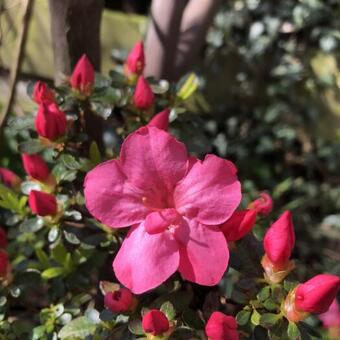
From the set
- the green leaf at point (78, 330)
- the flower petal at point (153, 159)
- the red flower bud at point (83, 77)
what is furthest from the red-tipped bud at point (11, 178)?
the flower petal at point (153, 159)

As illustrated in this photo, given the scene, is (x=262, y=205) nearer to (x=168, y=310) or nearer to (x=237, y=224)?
(x=237, y=224)

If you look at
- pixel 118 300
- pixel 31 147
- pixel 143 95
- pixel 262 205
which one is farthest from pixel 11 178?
pixel 262 205

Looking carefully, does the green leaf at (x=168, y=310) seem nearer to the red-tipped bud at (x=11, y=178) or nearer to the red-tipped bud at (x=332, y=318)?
the red-tipped bud at (x=11, y=178)

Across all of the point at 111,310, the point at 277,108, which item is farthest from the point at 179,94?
the point at 277,108

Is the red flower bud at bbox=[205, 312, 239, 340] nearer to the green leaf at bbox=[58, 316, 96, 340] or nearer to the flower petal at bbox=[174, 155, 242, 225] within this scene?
the flower petal at bbox=[174, 155, 242, 225]

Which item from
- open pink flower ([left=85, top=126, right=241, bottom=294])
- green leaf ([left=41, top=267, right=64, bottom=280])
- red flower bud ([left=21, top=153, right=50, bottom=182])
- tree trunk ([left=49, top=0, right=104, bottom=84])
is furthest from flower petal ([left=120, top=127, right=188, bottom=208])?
tree trunk ([left=49, top=0, right=104, bottom=84])
